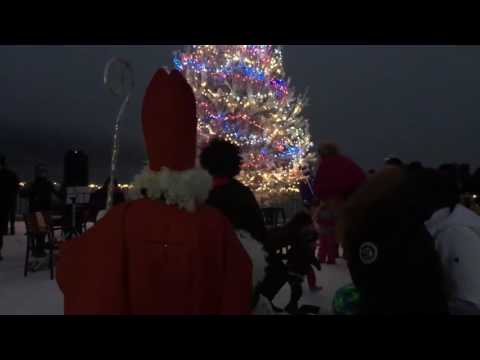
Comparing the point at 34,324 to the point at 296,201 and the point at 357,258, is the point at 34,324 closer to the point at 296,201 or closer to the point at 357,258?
the point at 357,258

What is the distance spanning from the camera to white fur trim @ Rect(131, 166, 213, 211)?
1.32 meters

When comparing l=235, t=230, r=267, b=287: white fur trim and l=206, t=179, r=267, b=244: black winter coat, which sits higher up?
l=206, t=179, r=267, b=244: black winter coat

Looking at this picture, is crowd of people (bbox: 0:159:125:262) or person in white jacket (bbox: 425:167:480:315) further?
crowd of people (bbox: 0:159:125:262)

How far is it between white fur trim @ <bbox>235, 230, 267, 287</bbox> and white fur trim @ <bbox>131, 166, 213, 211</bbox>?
2.06 ft

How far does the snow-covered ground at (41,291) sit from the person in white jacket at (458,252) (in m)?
2.39

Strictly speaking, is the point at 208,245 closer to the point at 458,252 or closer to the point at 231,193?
the point at 458,252

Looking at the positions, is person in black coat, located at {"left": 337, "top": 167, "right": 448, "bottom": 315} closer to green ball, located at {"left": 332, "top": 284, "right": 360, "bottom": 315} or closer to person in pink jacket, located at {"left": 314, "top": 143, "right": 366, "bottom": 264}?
green ball, located at {"left": 332, "top": 284, "right": 360, "bottom": 315}

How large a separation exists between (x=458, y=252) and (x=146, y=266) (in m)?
0.96

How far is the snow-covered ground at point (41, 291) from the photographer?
4.07m

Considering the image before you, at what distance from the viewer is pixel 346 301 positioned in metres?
1.42

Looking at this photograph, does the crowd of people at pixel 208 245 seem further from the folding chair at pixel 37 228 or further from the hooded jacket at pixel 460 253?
the folding chair at pixel 37 228

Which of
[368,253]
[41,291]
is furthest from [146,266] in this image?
[41,291]

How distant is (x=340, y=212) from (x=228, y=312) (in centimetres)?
46

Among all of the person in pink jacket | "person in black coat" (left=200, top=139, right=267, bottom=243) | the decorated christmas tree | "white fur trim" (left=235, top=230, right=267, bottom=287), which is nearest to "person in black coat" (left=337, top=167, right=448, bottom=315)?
the person in pink jacket
